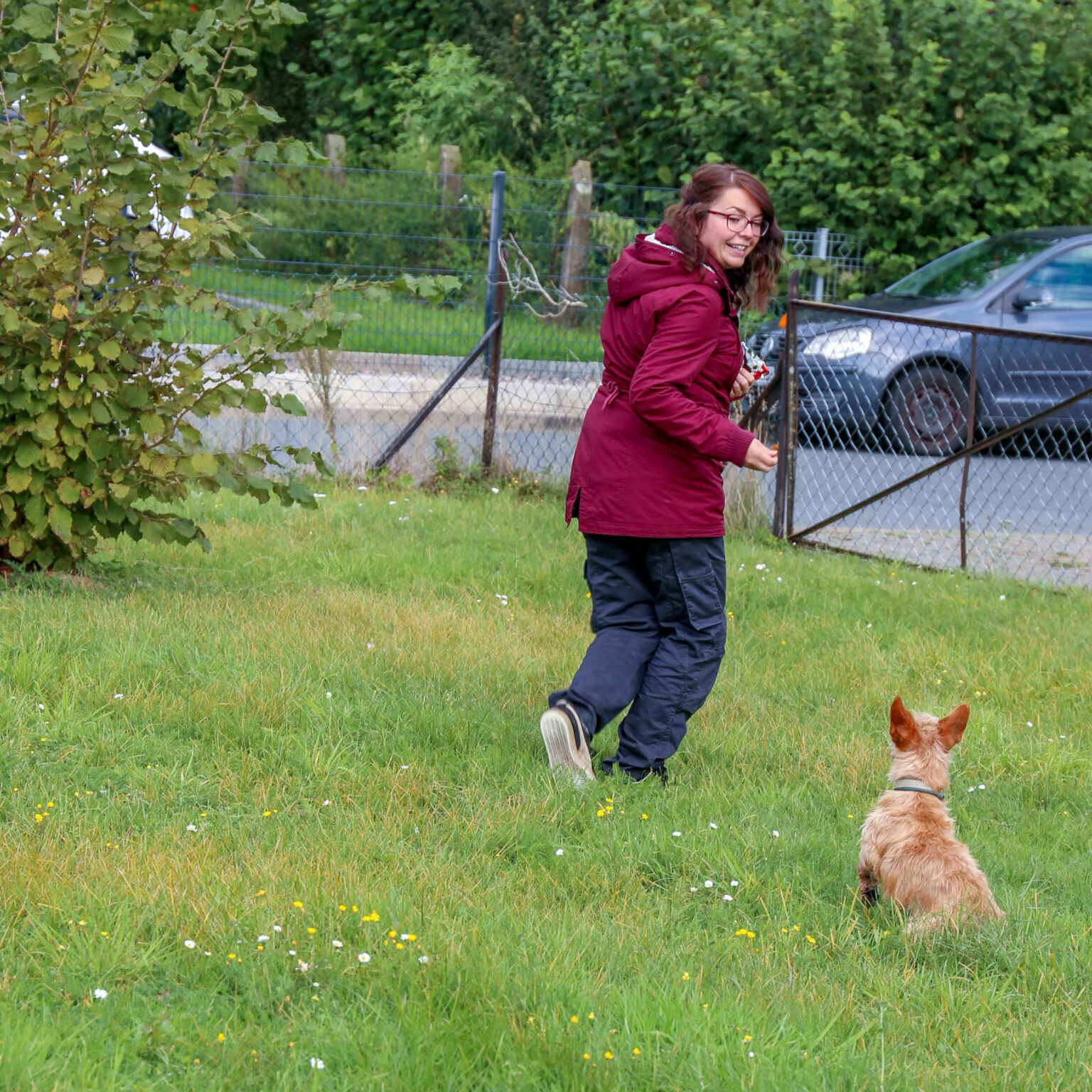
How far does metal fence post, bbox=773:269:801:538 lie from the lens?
732 centimetres

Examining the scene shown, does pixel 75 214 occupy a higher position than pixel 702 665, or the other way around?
pixel 75 214

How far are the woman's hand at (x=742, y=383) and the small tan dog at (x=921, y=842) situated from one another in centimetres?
112

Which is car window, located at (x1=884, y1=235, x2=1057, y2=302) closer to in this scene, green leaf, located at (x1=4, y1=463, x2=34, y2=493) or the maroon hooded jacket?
the maroon hooded jacket

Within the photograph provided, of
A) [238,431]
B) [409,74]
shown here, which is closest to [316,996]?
[238,431]

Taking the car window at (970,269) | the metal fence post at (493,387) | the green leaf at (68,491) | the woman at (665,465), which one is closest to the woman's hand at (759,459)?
the woman at (665,465)

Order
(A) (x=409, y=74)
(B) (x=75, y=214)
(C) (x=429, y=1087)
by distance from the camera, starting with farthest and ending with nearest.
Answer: (A) (x=409, y=74), (B) (x=75, y=214), (C) (x=429, y=1087)

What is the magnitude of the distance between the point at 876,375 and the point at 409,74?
13.3 meters

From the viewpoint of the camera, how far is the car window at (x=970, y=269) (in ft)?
32.6

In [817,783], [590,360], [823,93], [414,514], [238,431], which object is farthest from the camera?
[823,93]

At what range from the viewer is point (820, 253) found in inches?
430

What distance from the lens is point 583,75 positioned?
47.3ft

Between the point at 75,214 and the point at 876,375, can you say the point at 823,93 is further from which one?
the point at 75,214

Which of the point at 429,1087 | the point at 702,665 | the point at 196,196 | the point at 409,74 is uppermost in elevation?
the point at 409,74

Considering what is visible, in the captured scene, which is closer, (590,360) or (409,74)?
(590,360)
